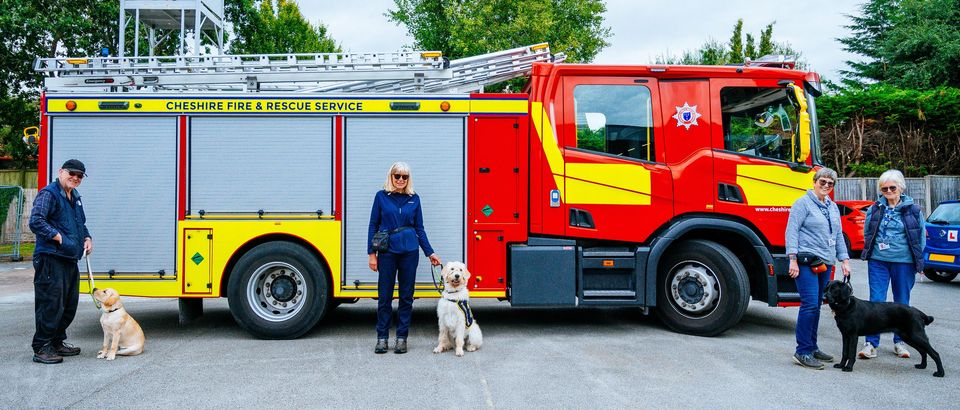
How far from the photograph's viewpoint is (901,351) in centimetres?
594

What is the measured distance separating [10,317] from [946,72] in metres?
29.1

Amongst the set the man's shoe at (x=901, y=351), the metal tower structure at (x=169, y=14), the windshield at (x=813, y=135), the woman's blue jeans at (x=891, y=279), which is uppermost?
the metal tower structure at (x=169, y=14)

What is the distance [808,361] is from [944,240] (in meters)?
7.23

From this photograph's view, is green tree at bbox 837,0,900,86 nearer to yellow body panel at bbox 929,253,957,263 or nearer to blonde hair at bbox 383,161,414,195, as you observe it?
yellow body panel at bbox 929,253,957,263

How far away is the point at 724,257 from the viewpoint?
21.2 feet

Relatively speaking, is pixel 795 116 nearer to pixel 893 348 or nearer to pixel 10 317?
pixel 893 348

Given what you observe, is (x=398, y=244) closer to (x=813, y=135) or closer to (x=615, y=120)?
(x=615, y=120)

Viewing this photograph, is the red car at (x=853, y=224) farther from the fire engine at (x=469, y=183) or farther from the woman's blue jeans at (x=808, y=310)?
the woman's blue jeans at (x=808, y=310)

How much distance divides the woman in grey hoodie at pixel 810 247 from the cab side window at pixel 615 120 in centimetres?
157

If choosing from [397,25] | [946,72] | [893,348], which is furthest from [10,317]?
[946,72]

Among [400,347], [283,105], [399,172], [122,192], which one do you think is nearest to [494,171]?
[399,172]

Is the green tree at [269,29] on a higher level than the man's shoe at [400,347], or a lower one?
higher

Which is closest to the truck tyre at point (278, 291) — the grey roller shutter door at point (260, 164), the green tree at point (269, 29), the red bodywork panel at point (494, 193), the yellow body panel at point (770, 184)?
the grey roller shutter door at point (260, 164)

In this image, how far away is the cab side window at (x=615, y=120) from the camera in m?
6.53
